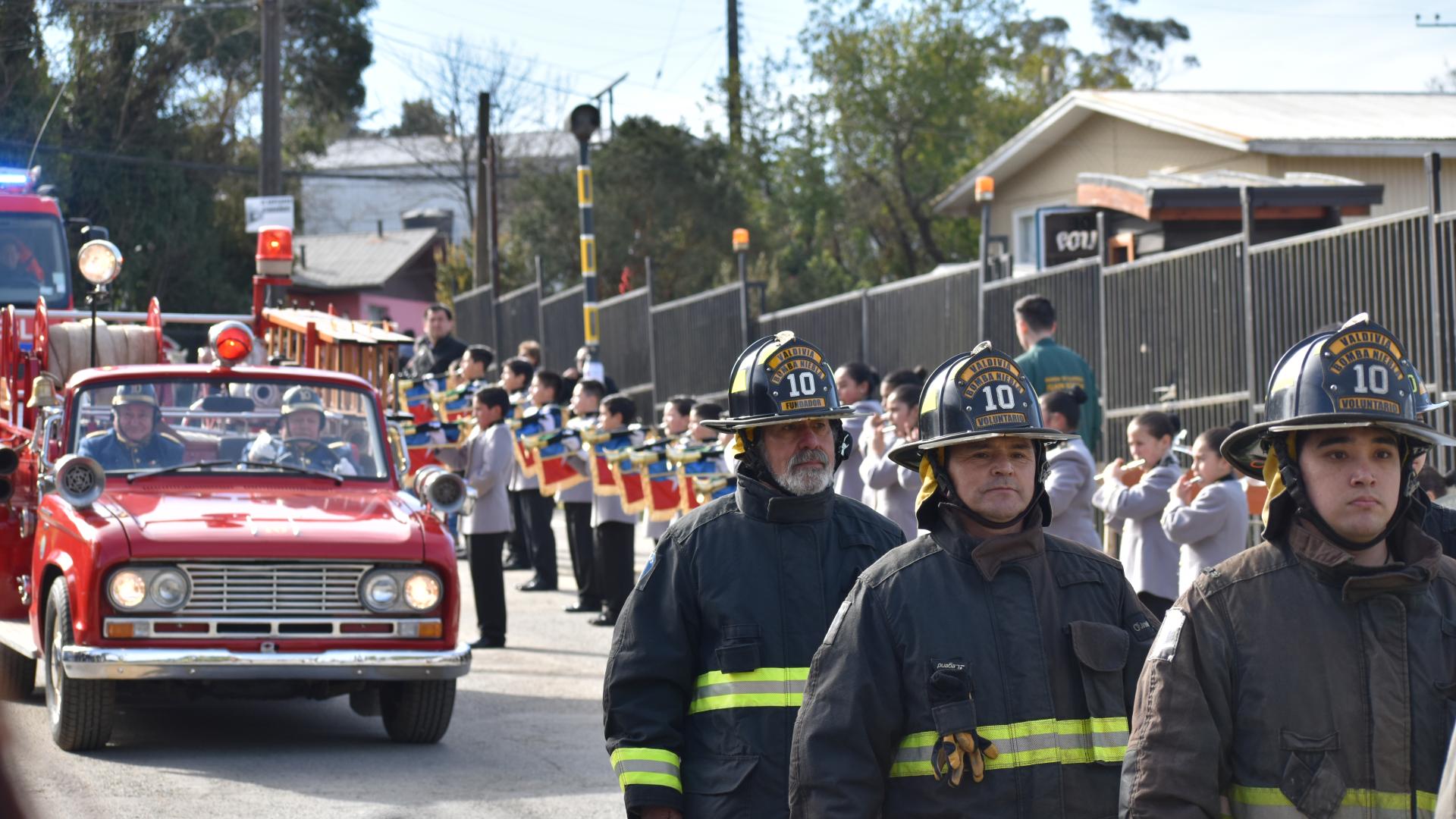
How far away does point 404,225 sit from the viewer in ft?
238

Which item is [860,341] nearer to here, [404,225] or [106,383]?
[106,383]

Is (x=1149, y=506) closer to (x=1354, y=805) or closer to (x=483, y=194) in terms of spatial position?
(x=1354, y=805)

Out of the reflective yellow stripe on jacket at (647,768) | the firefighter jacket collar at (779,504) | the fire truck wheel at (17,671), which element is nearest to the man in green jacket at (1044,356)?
the fire truck wheel at (17,671)

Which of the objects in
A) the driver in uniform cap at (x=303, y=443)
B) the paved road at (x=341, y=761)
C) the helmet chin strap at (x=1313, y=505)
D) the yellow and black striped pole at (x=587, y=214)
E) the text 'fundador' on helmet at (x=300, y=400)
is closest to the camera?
the helmet chin strap at (x=1313, y=505)

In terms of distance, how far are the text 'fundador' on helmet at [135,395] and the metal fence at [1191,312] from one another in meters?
6.75

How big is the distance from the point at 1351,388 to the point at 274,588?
264 inches

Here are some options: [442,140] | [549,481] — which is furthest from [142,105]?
[442,140]

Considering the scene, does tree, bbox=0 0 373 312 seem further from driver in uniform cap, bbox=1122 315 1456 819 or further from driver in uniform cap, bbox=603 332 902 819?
driver in uniform cap, bbox=1122 315 1456 819

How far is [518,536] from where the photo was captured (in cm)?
1870

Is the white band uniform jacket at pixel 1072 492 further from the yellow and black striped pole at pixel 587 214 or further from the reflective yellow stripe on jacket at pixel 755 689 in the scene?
the yellow and black striped pole at pixel 587 214

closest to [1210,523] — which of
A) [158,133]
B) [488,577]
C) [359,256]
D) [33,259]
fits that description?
[488,577]

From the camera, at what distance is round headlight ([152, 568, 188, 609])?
9086mm

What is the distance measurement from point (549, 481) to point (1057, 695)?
1211cm

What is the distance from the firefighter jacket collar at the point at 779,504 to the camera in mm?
4992
